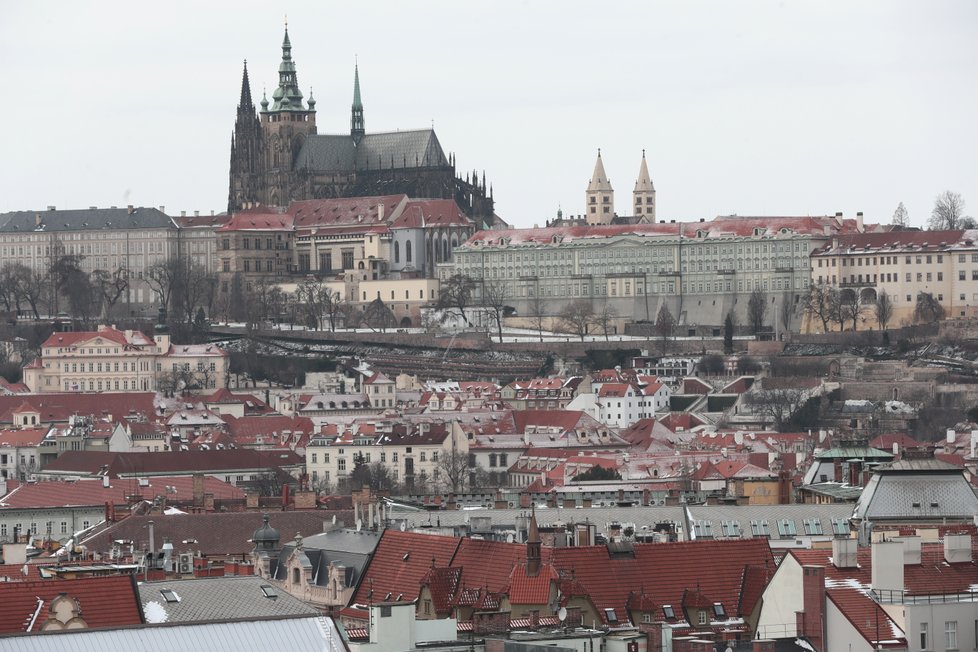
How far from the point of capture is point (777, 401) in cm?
13600

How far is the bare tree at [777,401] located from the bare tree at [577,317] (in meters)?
27.8

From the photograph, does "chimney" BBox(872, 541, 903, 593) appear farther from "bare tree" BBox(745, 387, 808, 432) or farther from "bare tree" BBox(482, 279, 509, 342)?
"bare tree" BBox(482, 279, 509, 342)

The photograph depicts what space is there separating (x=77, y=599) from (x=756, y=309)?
13367 cm

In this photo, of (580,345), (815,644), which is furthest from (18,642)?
(580,345)

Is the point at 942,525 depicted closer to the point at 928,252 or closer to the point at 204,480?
the point at 204,480

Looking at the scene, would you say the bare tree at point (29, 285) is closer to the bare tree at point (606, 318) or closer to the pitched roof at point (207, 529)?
the bare tree at point (606, 318)

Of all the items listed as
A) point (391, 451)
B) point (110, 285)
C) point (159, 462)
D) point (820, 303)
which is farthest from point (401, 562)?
point (110, 285)

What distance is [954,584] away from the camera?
34.1 metres

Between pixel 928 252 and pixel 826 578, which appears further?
pixel 928 252

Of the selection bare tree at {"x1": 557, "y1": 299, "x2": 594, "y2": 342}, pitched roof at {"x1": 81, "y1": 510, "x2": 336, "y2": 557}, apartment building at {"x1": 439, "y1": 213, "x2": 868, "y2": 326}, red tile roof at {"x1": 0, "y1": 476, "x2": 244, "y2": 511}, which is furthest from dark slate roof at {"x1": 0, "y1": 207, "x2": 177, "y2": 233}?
pitched roof at {"x1": 81, "y1": 510, "x2": 336, "y2": 557}

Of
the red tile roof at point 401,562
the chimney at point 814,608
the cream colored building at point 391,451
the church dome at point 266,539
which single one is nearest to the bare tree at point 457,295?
the cream colored building at point 391,451

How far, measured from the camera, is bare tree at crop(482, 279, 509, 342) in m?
172

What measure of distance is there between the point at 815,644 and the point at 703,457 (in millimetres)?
68437

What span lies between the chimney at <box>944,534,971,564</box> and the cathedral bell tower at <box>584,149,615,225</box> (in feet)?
524
